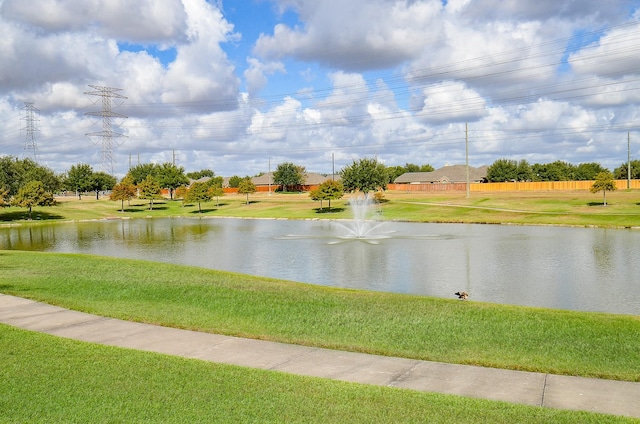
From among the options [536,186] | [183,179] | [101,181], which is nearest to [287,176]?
[183,179]

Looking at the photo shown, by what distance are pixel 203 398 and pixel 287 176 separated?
148m

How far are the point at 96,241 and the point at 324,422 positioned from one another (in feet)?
152

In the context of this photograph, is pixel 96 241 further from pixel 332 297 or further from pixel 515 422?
pixel 515 422

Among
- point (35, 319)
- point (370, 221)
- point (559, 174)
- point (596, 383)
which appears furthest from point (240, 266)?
point (559, 174)

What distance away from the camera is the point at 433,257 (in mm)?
32688

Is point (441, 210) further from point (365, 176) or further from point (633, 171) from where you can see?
point (633, 171)

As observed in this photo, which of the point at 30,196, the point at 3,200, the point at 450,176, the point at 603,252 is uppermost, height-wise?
the point at 450,176

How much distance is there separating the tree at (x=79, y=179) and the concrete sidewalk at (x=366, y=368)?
369 ft

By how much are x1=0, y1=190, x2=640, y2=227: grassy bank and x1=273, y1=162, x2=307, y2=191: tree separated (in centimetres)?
4726

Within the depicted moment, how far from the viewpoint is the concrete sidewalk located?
7430 millimetres

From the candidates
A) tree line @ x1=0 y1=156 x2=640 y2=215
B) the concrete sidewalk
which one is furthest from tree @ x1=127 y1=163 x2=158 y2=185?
the concrete sidewalk

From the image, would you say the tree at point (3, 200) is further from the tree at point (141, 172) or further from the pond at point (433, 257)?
the tree at point (141, 172)

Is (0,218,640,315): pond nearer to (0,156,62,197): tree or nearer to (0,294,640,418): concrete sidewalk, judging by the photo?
(0,294,640,418): concrete sidewalk

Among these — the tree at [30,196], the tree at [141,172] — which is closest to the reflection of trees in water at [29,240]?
the tree at [30,196]
